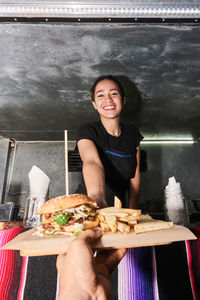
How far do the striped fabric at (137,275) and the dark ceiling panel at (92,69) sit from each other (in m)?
1.90

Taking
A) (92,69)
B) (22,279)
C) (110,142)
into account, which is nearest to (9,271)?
(22,279)

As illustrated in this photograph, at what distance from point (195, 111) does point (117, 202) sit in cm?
292

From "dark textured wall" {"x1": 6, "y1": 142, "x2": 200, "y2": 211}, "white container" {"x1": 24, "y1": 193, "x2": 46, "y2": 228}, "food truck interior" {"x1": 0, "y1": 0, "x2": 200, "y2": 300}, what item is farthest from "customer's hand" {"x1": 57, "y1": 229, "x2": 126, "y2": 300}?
"dark textured wall" {"x1": 6, "y1": 142, "x2": 200, "y2": 211}

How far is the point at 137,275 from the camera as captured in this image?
158 cm

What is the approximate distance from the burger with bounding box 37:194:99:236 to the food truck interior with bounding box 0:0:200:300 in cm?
37

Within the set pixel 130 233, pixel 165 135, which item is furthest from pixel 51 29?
pixel 165 135

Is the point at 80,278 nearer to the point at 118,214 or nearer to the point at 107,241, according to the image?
the point at 107,241

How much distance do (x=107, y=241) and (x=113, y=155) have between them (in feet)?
4.41

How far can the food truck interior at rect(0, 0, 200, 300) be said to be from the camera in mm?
1787

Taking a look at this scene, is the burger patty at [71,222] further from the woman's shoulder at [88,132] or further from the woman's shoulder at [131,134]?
the woman's shoulder at [131,134]

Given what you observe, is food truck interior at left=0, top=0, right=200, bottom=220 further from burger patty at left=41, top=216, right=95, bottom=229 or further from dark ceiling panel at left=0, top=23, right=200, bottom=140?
burger patty at left=41, top=216, right=95, bottom=229

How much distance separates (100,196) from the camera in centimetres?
193

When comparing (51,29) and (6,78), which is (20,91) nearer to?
(6,78)

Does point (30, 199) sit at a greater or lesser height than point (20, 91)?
lesser
